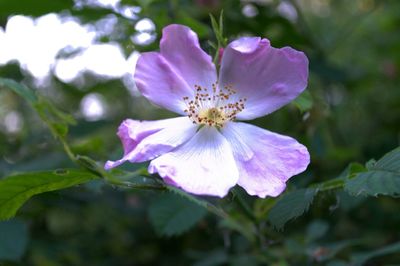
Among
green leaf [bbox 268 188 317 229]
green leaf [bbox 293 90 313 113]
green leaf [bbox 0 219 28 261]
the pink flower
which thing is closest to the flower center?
the pink flower

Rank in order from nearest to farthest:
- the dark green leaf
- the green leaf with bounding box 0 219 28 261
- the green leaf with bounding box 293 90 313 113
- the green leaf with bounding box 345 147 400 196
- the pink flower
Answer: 1. the green leaf with bounding box 345 147 400 196
2. the pink flower
3. the green leaf with bounding box 293 90 313 113
4. the green leaf with bounding box 0 219 28 261
5. the dark green leaf

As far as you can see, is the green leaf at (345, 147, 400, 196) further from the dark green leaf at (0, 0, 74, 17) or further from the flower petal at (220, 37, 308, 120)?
the dark green leaf at (0, 0, 74, 17)

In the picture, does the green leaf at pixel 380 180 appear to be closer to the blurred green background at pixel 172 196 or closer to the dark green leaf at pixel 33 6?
the blurred green background at pixel 172 196

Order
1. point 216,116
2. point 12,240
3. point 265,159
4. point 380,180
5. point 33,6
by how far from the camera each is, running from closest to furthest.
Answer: point 380,180
point 265,159
point 216,116
point 12,240
point 33,6

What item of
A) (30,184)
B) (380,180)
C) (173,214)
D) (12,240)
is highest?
Answer: (380,180)

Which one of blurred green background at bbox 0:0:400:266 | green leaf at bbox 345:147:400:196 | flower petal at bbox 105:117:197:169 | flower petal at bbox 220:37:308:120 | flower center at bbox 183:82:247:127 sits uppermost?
flower petal at bbox 220:37:308:120

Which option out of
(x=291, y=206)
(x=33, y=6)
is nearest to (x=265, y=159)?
(x=291, y=206)

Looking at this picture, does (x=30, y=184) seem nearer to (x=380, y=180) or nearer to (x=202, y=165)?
(x=202, y=165)

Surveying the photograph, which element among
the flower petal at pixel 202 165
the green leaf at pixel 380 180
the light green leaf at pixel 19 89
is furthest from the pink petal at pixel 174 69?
the green leaf at pixel 380 180
